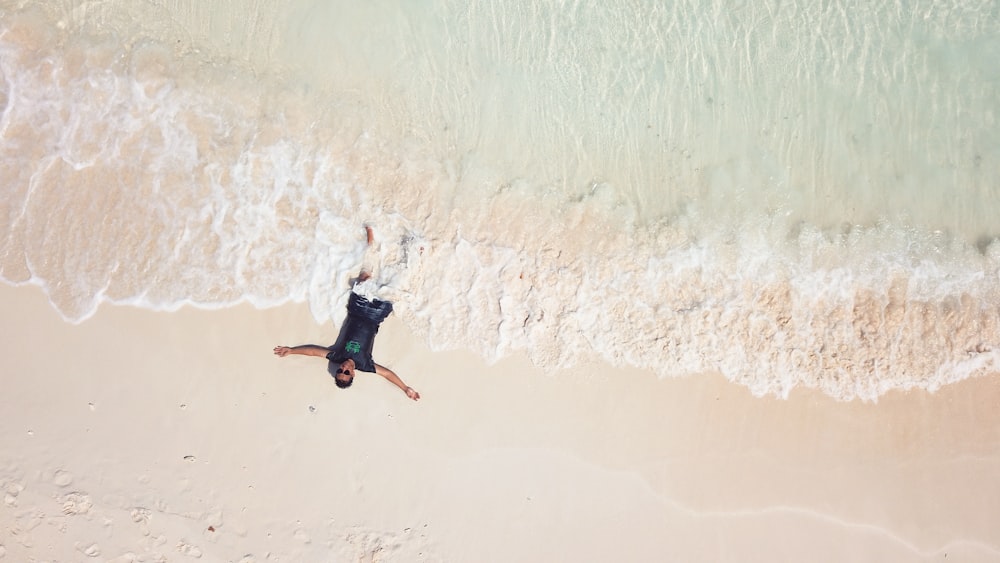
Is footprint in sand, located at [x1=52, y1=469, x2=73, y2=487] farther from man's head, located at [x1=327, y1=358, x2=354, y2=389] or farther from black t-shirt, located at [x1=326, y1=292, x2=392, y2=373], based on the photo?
man's head, located at [x1=327, y1=358, x2=354, y2=389]

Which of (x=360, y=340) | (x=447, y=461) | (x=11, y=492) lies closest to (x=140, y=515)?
(x=11, y=492)

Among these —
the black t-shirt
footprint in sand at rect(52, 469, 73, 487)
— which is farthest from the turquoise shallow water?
footprint in sand at rect(52, 469, 73, 487)

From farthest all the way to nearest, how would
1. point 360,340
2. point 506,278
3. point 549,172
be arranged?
point 549,172, point 506,278, point 360,340

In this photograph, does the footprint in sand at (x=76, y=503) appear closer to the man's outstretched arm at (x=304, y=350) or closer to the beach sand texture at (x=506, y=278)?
the beach sand texture at (x=506, y=278)

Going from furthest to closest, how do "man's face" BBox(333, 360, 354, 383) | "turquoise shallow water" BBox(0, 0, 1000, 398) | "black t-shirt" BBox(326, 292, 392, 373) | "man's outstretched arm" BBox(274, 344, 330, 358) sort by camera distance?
"turquoise shallow water" BBox(0, 0, 1000, 398), "man's outstretched arm" BBox(274, 344, 330, 358), "black t-shirt" BBox(326, 292, 392, 373), "man's face" BBox(333, 360, 354, 383)

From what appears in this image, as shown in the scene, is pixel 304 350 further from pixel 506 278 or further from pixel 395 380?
pixel 506 278

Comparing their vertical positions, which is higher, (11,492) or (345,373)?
(345,373)
